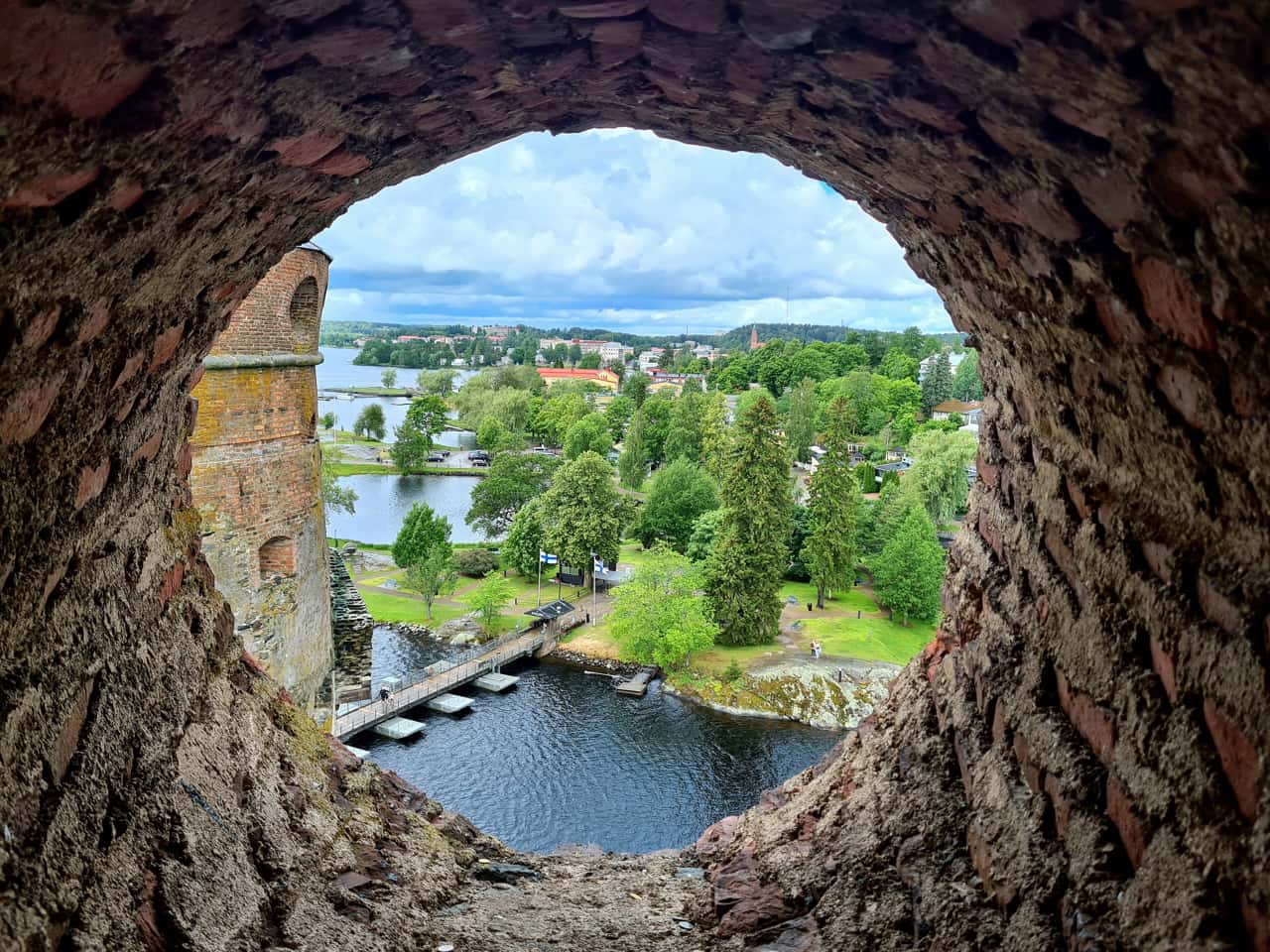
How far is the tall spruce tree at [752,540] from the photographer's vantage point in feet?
103

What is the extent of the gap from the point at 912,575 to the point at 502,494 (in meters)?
20.9

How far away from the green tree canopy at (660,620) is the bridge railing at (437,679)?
3565 mm

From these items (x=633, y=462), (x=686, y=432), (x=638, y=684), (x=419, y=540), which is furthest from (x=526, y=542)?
(x=686, y=432)

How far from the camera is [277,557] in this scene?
33.1 feet

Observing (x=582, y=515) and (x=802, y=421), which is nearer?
(x=582, y=515)

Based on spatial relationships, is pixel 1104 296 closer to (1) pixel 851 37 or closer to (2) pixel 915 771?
(1) pixel 851 37

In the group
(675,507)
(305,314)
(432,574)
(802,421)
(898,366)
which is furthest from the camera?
(898,366)

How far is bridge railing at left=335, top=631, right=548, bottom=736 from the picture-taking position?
998 inches

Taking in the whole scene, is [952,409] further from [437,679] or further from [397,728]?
[397,728]

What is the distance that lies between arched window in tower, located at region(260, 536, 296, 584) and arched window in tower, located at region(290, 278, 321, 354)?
215 cm

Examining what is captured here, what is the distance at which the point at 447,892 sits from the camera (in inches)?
207

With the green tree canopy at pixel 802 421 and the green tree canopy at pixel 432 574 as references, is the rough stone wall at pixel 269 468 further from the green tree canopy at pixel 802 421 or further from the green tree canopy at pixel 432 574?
the green tree canopy at pixel 802 421

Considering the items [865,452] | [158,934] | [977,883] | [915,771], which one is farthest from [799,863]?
[865,452]

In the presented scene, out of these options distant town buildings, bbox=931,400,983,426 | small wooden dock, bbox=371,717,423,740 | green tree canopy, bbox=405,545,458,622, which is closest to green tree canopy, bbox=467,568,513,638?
green tree canopy, bbox=405,545,458,622
